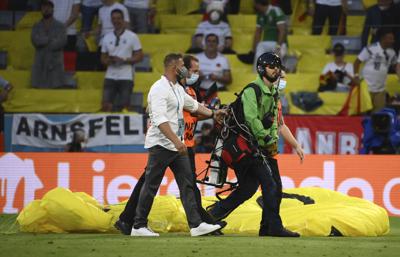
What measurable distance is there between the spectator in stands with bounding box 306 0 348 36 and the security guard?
9729mm

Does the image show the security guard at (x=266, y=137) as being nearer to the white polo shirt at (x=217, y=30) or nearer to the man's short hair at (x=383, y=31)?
the man's short hair at (x=383, y=31)

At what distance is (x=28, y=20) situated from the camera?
21.8 meters

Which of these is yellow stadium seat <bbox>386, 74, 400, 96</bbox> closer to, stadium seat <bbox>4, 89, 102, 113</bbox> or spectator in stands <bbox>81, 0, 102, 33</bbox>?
stadium seat <bbox>4, 89, 102, 113</bbox>

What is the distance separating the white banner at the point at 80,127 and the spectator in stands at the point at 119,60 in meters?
0.86

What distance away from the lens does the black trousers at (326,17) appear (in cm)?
2139

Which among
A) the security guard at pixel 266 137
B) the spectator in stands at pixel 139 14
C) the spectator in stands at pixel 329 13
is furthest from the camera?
the spectator in stands at pixel 139 14

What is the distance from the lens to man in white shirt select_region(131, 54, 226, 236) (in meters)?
11.4

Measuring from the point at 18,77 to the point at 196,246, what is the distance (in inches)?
471

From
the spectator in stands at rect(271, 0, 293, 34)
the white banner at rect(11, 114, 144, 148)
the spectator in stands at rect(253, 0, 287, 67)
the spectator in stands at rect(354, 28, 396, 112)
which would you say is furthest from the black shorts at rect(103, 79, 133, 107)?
the spectator in stands at rect(354, 28, 396, 112)

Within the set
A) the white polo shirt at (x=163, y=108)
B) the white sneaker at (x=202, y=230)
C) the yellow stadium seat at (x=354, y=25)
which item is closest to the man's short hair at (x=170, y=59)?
the white polo shirt at (x=163, y=108)

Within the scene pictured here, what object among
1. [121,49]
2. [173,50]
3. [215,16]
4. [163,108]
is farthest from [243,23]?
[163,108]

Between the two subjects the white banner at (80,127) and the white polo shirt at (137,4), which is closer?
the white banner at (80,127)

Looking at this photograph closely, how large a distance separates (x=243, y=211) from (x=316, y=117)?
20.6 ft

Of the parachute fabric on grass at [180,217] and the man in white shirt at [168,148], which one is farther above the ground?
the man in white shirt at [168,148]
